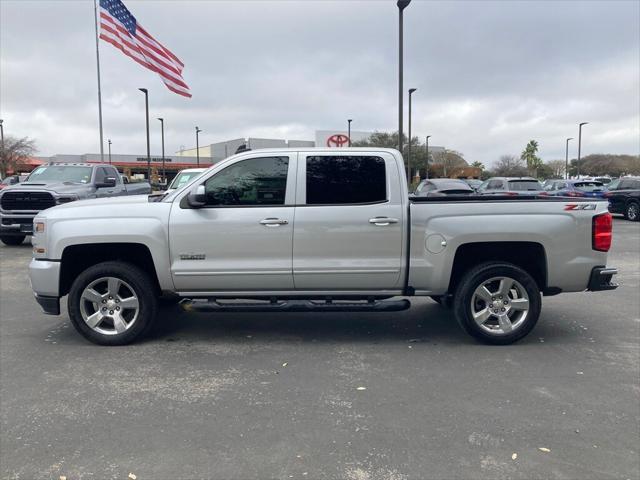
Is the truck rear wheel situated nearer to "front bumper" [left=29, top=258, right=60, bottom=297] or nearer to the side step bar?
"front bumper" [left=29, top=258, right=60, bottom=297]

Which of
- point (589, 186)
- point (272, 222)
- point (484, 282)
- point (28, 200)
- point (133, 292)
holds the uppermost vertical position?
point (589, 186)

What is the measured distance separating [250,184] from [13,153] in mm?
58034

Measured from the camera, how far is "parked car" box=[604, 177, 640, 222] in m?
20.7

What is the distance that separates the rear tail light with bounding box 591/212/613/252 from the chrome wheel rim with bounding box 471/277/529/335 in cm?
84

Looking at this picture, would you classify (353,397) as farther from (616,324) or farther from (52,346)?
(616,324)

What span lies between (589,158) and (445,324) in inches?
3407

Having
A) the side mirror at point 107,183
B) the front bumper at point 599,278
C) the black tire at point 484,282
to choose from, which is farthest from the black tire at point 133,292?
the side mirror at point 107,183

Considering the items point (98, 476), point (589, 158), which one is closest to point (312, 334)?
point (98, 476)

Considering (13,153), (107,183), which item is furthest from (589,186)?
(13,153)

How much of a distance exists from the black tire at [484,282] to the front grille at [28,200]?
409 inches

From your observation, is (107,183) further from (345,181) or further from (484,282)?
(484,282)

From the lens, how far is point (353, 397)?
4172 millimetres

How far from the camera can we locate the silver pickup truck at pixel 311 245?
5.24 metres

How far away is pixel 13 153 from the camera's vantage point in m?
54.3
